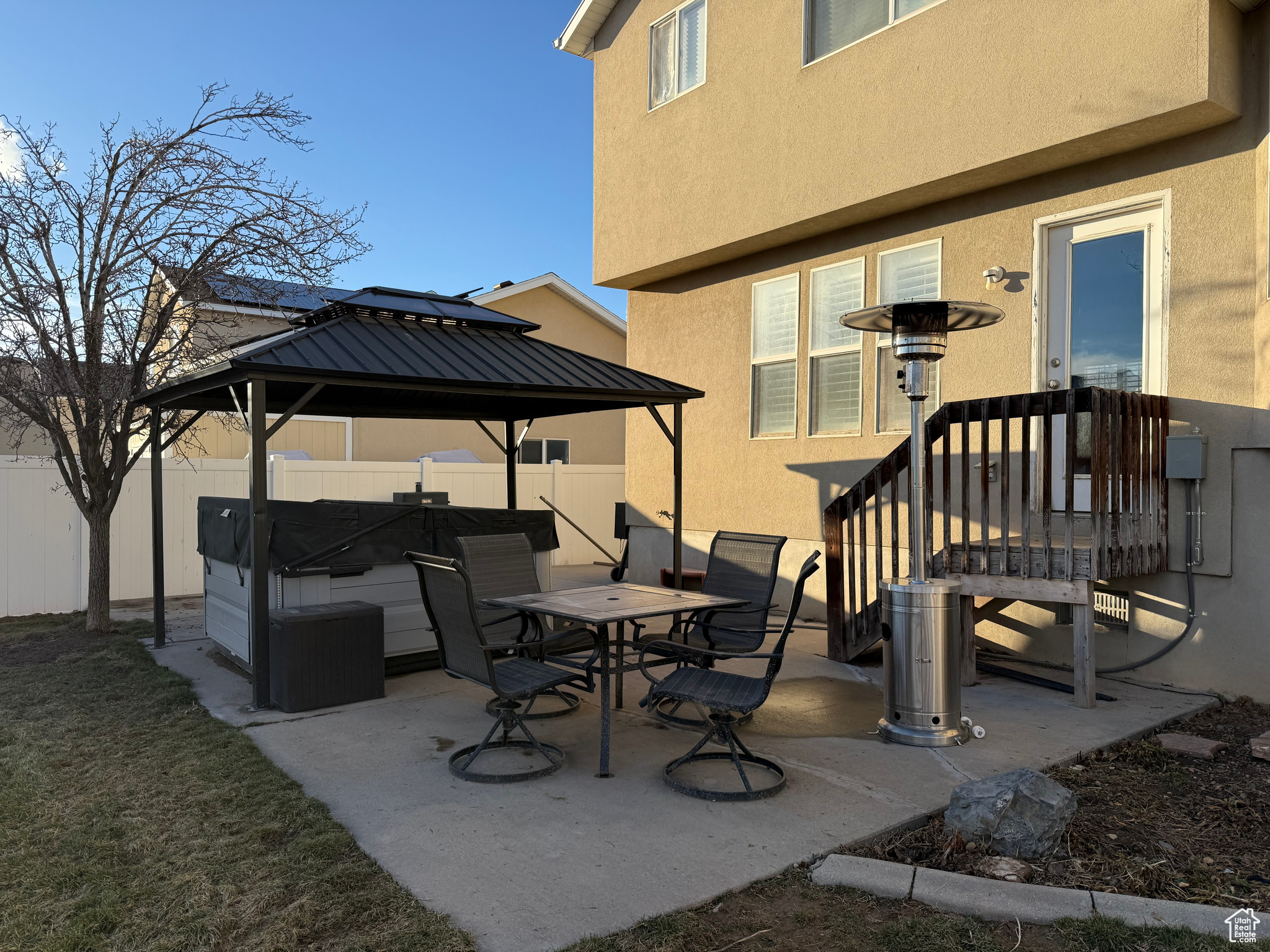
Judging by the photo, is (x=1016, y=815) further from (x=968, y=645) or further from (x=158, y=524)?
(x=158, y=524)

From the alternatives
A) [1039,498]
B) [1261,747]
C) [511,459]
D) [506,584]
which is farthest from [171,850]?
[511,459]

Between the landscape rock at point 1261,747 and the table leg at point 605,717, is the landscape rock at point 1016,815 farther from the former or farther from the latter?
the landscape rock at point 1261,747

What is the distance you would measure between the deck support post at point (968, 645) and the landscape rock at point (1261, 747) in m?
1.78

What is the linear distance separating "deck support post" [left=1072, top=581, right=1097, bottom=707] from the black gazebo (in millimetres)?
2950

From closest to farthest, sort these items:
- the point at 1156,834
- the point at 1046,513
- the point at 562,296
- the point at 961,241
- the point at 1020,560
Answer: the point at 1156,834 → the point at 1046,513 → the point at 1020,560 → the point at 961,241 → the point at 562,296

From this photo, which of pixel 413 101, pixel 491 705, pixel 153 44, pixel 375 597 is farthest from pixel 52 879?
pixel 413 101

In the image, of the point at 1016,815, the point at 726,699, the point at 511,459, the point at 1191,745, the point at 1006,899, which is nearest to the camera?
the point at 1006,899

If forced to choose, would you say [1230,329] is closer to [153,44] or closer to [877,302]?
[877,302]

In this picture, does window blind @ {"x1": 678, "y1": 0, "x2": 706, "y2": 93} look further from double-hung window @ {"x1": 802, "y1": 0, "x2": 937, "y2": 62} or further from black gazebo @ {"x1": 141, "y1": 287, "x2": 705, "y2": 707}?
black gazebo @ {"x1": 141, "y1": 287, "x2": 705, "y2": 707}

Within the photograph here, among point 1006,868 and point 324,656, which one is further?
point 324,656

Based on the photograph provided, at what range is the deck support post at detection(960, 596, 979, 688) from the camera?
6.28m

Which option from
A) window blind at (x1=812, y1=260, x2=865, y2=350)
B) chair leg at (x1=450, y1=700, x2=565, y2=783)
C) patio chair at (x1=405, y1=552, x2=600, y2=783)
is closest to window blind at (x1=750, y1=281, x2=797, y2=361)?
window blind at (x1=812, y1=260, x2=865, y2=350)

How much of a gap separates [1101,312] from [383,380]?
5.03 m

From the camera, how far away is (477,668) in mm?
4398
